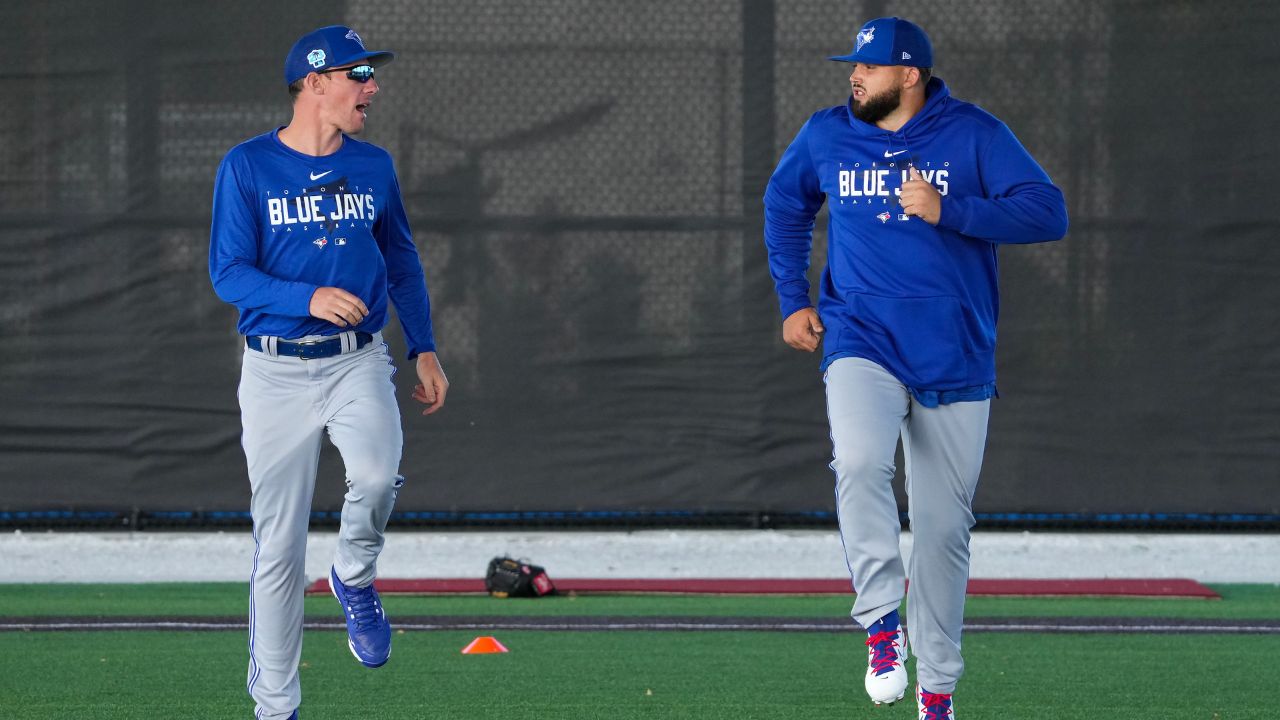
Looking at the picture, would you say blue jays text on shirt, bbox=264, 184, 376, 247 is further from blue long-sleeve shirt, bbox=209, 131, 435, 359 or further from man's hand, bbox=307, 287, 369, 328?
man's hand, bbox=307, 287, 369, 328

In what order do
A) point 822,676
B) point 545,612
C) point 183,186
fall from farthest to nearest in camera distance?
point 183,186, point 545,612, point 822,676

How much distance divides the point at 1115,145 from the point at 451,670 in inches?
188

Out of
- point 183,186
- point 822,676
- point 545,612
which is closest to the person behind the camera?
point 822,676

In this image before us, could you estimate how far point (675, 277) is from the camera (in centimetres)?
877

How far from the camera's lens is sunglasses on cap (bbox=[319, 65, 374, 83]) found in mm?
5051

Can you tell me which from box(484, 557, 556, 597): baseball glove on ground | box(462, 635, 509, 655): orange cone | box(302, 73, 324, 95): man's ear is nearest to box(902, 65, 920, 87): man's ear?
box(302, 73, 324, 95): man's ear

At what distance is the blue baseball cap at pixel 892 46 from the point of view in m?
5.09

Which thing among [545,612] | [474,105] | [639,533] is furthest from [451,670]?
[474,105]

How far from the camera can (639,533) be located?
345 inches

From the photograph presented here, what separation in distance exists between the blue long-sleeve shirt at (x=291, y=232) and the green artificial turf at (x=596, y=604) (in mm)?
2866

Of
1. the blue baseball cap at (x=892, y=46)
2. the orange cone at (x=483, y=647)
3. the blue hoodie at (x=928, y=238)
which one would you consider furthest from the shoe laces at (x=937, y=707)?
the orange cone at (x=483, y=647)

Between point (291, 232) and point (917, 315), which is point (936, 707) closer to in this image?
point (917, 315)

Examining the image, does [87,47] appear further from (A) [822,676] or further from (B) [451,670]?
(A) [822,676]

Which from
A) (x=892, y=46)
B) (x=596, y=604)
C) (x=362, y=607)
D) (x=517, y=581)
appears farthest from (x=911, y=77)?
(x=517, y=581)
